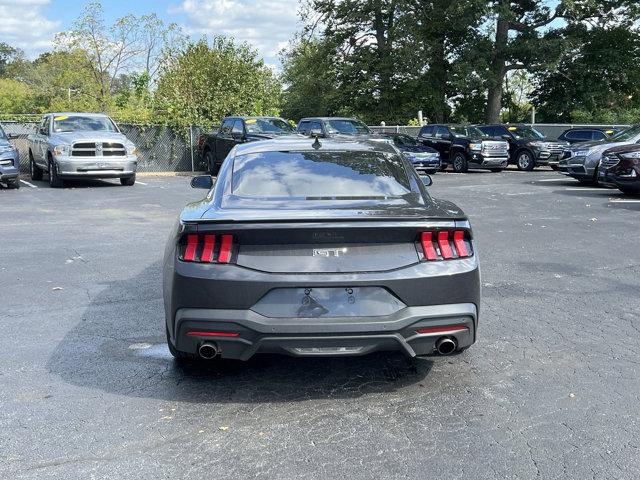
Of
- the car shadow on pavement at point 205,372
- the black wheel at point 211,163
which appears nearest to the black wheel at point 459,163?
the black wheel at point 211,163

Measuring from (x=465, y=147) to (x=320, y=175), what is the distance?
21.4 m

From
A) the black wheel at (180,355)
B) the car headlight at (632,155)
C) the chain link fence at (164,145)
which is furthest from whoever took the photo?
the chain link fence at (164,145)

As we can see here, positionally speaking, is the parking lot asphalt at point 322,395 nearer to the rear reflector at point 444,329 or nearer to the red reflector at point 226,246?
the rear reflector at point 444,329

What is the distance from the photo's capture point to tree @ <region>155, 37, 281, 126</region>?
2589cm

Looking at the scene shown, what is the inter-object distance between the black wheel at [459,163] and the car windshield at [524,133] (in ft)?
8.27

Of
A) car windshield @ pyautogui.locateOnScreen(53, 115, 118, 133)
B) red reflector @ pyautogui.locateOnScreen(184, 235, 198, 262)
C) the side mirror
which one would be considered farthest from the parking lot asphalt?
car windshield @ pyautogui.locateOnScreen(53, 115, 118, 133)

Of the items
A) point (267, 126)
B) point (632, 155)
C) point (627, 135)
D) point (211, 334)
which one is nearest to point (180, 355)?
point (211, 334)

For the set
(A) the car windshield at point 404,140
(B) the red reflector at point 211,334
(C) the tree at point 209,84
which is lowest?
(B) the red reflector at point 211,334

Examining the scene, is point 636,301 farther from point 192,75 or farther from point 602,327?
point 192,75

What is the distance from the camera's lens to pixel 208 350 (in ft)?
13.9

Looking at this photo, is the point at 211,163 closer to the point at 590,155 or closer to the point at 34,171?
the point at 34,171

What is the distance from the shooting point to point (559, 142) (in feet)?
87.3

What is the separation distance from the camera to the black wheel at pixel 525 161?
86.1 feet

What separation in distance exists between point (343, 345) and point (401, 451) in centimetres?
72
